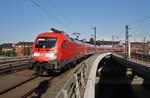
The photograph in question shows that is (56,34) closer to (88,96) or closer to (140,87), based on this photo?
(88,96)

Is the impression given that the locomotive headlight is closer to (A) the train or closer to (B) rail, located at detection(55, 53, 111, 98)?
(A) the train

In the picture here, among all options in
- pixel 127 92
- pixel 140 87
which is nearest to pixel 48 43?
pixel 127 92

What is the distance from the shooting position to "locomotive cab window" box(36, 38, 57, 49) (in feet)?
60.8

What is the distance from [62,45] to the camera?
18922 millimetres

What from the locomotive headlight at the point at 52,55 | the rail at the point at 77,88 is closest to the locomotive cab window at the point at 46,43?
the locomotive headlight at the point at 52,55

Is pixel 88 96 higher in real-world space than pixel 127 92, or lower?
higher

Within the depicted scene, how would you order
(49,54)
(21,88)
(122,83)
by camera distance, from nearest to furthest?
(21,88) → (49,54) → (122,83)

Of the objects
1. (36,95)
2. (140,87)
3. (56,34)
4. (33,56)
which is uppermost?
(56,34)

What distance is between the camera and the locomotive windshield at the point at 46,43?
1854cm

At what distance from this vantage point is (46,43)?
18750 mm

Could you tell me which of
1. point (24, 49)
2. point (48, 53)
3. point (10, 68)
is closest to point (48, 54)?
point (48, 53)

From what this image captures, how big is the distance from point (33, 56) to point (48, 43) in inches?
56.8

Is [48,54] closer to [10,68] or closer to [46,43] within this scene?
[46,43]

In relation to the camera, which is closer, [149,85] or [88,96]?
[88,96]
